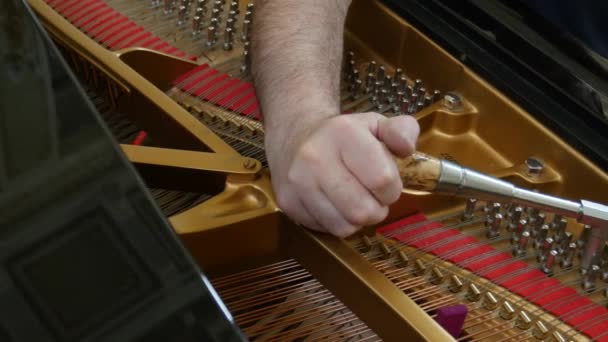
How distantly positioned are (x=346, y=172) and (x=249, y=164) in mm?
232

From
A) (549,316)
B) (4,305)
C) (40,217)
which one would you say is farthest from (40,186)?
(549,316)

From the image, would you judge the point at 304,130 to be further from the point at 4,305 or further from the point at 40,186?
the point at 4,305

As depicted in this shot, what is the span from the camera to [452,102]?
5.86 feet

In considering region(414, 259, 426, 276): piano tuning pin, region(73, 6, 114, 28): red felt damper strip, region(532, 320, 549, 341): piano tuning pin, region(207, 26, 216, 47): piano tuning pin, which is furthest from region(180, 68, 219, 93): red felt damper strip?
region(532, 320, 549, 341): piano tuning pin

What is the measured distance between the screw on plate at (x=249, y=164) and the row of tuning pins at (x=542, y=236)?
0.46 m

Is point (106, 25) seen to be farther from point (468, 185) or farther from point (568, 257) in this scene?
point (568, 257)

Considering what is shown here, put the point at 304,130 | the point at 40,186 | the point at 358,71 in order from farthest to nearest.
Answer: the point at 358,71
the point at 304,130
the point at 40,186

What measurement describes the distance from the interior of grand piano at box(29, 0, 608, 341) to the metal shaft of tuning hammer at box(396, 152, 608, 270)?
0.51 feet

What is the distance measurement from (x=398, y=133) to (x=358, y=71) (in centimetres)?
74

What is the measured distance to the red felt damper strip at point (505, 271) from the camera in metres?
1.44

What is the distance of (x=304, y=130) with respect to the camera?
1430 mm

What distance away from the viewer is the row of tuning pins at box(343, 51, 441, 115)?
6.02 ft

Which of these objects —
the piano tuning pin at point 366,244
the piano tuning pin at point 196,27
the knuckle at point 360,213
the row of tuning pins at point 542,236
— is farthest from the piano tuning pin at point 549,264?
the piano tuning pin at point 196,27

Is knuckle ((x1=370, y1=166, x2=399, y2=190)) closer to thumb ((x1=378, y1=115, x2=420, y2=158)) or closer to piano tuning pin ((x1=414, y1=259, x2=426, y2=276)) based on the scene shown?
thumb ((x1=378, y1=115, x2=420, y2=158))
